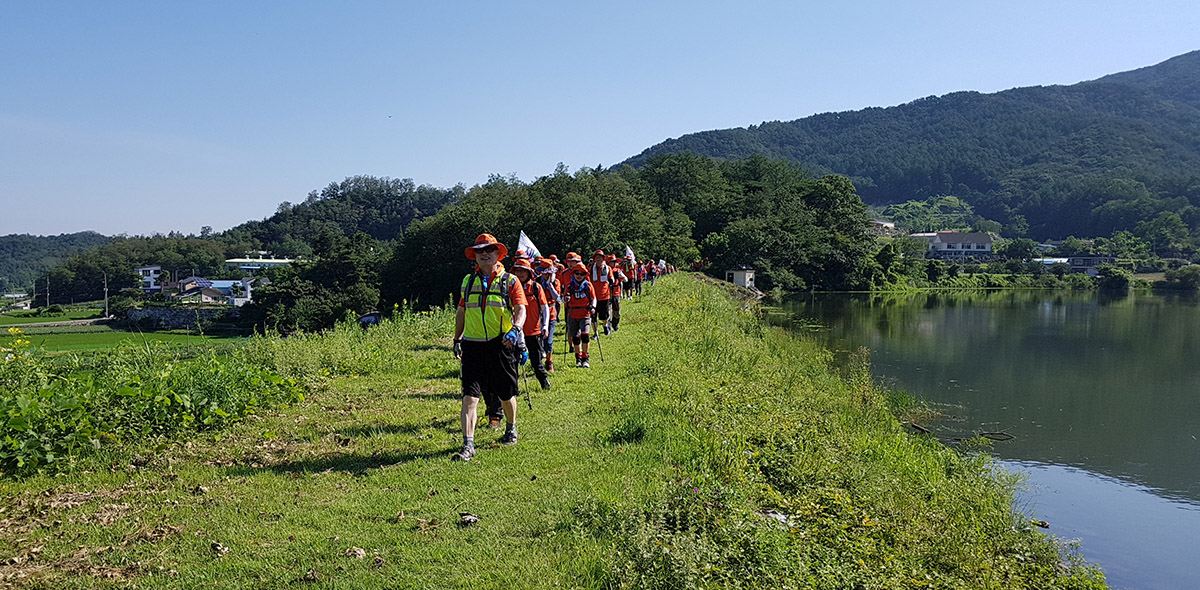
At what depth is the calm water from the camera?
39.0ft

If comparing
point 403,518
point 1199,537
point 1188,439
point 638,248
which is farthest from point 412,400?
point 638,248

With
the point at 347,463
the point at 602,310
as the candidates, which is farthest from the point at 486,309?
the point at 602,310

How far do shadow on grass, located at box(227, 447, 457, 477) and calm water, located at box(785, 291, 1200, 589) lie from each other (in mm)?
9585

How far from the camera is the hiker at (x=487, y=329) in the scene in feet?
23.0

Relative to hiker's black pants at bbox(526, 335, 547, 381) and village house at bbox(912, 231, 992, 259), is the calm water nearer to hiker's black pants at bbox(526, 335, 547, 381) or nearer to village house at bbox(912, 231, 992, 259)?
hiker's black pants at bbox(526, 335, 547, 381)

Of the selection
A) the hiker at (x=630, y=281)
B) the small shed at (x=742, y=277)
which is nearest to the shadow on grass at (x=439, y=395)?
the hiker at (x=630, y=281)

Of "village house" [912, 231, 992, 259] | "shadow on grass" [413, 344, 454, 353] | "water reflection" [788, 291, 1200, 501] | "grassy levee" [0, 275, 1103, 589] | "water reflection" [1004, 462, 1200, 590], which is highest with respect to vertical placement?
"village house" [912, 231, 992, 259]

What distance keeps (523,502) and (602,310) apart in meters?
9.50

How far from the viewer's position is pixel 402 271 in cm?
6569

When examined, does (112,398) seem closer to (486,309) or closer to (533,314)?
(486,309)

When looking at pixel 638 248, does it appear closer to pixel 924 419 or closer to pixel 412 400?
pixel 924 419

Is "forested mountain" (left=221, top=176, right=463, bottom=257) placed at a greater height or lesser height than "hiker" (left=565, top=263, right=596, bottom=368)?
greater

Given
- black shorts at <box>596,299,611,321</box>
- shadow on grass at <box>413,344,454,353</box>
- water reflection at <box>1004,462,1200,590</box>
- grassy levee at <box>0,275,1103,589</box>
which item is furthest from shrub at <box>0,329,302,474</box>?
water reflection at <box>1004,462,1200,590</box>

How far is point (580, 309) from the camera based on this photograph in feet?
39.2
